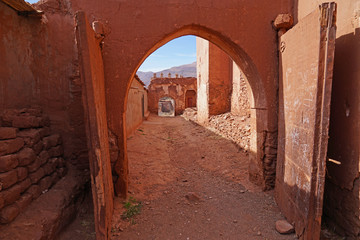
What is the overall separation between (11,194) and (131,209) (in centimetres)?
153

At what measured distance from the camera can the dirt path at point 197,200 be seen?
8.27 feet

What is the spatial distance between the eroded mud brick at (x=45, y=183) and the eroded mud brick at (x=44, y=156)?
0.73 ft

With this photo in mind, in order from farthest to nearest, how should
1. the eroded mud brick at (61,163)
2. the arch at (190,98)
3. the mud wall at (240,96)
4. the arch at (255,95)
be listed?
the arch at (190,98) < the mud wall at (240,96) < the arch at (255,95) < the eroded mud brick at (61,163)

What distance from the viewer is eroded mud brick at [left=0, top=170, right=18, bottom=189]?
190cm

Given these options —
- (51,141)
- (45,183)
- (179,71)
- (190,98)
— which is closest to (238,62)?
(51,141)

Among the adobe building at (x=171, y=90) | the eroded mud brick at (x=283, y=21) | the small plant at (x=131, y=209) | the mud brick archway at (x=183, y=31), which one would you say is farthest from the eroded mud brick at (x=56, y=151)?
the adobe building at (x=171, y=90)

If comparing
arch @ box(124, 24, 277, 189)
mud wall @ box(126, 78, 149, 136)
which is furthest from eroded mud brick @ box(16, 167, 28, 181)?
mud wall @ box(126, 78, 149, 136)

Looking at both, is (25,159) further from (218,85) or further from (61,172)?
(218,85)

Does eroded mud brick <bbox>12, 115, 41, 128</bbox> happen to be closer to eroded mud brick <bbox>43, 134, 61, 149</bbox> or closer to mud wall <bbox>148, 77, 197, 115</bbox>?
eroded mud brick <bbox>43, 134, 61, 149</bbox>

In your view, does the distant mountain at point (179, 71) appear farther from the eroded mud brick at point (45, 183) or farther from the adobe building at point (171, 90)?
the eroded mud brick at point (45, 183)

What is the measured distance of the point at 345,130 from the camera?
219 cm

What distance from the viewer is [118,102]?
9.86ft

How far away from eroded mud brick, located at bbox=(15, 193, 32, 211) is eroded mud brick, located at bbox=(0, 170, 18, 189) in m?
0.21

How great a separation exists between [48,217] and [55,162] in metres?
0.88
